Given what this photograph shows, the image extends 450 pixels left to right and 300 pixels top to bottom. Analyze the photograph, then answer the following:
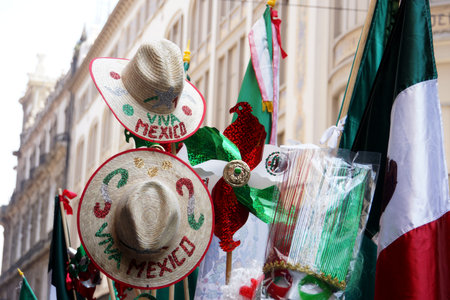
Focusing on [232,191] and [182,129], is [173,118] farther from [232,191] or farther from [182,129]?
[232,191]

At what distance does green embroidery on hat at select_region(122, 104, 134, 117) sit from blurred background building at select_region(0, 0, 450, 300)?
8.21m

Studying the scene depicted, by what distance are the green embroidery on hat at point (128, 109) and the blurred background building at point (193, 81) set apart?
8214mm

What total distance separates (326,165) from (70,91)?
34.8m

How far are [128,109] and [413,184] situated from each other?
58.7 inches

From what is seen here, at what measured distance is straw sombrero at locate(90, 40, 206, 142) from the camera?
4.22 metres

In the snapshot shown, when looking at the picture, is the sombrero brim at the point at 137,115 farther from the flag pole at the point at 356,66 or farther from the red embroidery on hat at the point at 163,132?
the flag pole at the point at 356,66

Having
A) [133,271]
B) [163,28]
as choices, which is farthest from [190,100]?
[163,28]

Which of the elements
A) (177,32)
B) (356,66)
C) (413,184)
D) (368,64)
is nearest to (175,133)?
(356,66)

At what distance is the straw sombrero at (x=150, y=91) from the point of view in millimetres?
4223

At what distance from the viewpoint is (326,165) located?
342cm

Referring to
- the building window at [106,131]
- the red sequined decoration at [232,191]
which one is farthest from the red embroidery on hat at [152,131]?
the building window at [106,131]

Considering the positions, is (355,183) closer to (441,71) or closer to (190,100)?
(190,100)

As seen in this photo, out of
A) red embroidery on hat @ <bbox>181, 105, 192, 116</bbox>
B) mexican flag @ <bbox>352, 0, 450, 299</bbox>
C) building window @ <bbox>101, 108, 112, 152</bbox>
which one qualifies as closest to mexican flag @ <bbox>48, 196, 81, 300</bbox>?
red embroidery on hat @ <bbox>181, 105, 192, 116</bbox>

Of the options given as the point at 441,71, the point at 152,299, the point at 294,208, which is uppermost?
the point at 441,71
